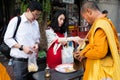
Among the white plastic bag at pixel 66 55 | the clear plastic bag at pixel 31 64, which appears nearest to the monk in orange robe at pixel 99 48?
the clear plastic bag at pixel 31 64

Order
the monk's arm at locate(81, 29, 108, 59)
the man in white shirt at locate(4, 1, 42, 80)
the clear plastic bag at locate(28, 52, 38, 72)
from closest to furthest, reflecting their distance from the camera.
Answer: the monk's arm at locate(81, 29, 108, 59)
the man in white shirt at locate(4, 1, 42, 80)
the clear plastic bag at locate(28, 52, 38, 72)

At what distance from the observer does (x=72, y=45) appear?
5.45 meters

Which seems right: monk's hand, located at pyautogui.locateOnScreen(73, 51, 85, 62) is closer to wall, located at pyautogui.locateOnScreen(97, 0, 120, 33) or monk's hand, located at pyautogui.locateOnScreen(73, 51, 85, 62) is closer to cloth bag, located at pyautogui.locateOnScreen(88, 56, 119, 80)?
cloth bag, located at pyautogui.locateOnScreen(88, 56, 119, 80)

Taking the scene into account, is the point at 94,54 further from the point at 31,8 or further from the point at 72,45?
the point at 72,45

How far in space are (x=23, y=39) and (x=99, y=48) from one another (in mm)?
1495

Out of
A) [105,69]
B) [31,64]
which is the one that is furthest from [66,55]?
[105,69]

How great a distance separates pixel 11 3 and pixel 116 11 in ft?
18.3

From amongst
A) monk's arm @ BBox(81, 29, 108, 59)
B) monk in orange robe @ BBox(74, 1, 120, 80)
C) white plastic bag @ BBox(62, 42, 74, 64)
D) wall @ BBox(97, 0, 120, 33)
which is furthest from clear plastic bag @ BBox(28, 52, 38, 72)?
wall @ BBox(97, 0, 120, 33)

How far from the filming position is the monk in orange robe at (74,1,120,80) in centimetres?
361

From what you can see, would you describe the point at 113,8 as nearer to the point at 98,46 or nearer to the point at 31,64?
the point at 31,64

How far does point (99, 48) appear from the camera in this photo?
3586 millimetres

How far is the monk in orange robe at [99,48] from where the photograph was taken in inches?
142

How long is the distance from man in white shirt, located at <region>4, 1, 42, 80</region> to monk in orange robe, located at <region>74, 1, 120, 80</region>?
41.1 inches

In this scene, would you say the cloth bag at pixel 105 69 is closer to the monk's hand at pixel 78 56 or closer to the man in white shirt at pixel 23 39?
the monk's hand at pixel 78 56
